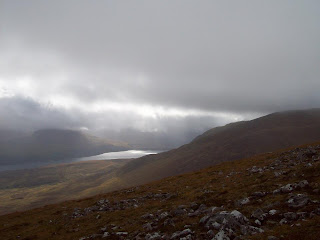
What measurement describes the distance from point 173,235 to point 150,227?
13.8 ft

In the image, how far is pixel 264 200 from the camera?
17516 mm

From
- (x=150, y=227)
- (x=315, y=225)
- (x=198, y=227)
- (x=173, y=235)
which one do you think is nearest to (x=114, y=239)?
(x=150, y=227)

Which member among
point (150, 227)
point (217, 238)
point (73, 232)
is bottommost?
point (73, 232)

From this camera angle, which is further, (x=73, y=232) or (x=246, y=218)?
(x=73, y=232)

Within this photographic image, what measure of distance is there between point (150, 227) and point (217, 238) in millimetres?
7776

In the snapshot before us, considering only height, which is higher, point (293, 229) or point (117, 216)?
point (293, 229)

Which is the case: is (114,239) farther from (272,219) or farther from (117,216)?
(272,219)

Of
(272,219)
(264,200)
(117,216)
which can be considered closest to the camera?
(272,219)

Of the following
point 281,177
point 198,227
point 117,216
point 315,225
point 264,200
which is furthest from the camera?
point 117,216

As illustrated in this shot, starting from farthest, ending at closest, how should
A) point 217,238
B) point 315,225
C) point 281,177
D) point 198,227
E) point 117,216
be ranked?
point 117,216 < point 281,177 < point 198,227 < point 217,238 < point 315,225

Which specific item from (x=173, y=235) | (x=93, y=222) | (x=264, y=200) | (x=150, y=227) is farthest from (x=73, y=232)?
(x=264, y=200)

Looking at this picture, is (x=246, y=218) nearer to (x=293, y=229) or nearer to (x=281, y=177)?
(x=293, y=229)

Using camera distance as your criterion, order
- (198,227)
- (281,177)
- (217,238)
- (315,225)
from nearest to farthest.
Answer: (315,225)
(217,238)
(198,227)
(281,177)

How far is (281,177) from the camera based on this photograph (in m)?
23.6
